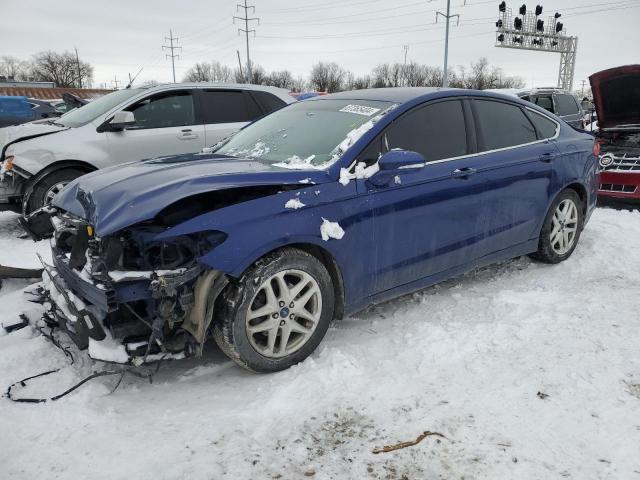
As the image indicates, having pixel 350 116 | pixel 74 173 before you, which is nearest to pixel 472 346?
pixel 350 116

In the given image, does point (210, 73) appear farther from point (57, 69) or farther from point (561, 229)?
point (561, 229)

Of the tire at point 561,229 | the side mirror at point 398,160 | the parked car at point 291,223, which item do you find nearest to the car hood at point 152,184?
the parked car at point 291,223

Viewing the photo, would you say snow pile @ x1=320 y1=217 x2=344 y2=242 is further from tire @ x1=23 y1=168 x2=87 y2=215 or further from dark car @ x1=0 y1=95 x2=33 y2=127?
dark car @ x1=0 y1=95 x2=33 y2=127

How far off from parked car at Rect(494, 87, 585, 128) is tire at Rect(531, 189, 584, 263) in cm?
674

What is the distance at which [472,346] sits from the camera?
321 cm

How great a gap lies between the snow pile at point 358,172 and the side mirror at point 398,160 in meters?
0.06

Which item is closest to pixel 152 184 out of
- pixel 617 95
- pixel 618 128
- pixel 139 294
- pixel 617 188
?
pixel 139 294

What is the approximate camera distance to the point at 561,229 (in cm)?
474

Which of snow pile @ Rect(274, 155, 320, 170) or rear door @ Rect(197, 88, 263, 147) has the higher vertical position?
rear door @ Rect(197, 88, 263, 147)

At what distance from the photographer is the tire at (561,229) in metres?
4.60

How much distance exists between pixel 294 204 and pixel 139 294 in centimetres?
96

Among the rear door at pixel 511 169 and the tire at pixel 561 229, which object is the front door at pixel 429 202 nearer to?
the rear door at pixel 511 169

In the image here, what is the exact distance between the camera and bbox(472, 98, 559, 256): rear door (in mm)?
3928

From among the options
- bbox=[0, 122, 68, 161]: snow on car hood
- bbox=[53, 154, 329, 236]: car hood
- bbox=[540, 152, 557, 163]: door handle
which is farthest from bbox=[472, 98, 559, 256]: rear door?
bbox=[0, 122, 68, 161]: snow on car hood
